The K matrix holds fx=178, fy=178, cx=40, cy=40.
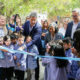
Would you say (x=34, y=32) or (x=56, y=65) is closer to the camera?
(x=56, y=65)

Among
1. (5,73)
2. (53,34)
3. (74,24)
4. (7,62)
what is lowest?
(5,73)

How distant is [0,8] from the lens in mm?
10102

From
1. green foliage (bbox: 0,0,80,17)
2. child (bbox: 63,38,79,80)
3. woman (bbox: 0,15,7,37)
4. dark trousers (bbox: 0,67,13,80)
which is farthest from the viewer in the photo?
green foliage (bbox: 0,0,80,17)

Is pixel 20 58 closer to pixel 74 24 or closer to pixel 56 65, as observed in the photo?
pixel 56 65

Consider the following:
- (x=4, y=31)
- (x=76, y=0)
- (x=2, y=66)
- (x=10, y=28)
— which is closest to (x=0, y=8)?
(x=10, y=28)

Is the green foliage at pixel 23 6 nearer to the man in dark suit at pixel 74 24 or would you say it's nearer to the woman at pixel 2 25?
the woman at pixel 2 25

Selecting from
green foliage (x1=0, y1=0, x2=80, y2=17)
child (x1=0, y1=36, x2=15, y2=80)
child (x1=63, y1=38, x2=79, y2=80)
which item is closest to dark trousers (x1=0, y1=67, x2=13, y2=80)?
child (x1=0, y1=36, x2=15, y2=80)

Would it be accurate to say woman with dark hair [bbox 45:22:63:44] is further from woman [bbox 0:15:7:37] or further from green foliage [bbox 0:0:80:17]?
green foliage [bbox 0:0:80:17]

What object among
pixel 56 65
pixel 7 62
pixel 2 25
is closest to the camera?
pixel 56 65

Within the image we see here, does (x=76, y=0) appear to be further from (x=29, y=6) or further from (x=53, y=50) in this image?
(x=53, y=50)

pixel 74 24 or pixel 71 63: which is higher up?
pixel 74 24

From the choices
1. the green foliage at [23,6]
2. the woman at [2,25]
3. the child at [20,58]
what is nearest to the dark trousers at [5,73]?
the child at [20,58]

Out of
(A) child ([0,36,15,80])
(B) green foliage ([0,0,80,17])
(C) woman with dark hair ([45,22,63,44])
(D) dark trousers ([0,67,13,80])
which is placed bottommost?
(D) dark trousers ([0,67,13,80])

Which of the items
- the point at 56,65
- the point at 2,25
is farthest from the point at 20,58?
the point at 56,65
